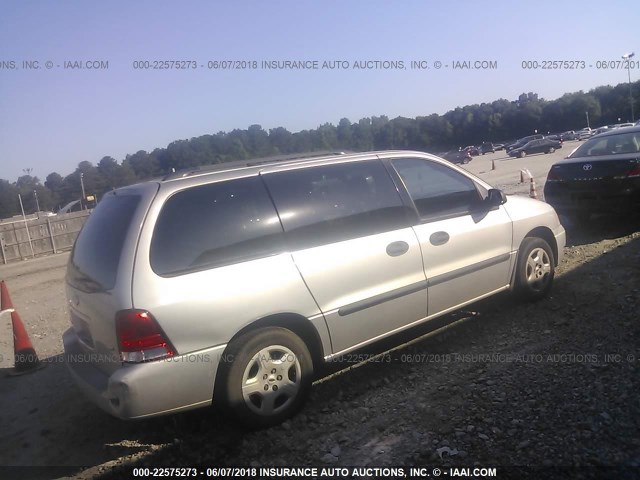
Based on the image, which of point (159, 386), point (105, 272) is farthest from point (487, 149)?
point (159, 386)

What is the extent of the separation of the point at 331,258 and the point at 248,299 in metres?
0.72

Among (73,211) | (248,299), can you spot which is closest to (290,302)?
(248,299)

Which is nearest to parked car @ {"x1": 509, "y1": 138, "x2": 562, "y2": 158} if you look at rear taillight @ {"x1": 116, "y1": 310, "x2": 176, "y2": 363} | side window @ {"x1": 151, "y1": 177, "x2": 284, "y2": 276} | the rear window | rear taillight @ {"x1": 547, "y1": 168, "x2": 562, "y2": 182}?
rear taillight @ {"x1": 547, "y1": 168, "x2": 562, "y2": 182}

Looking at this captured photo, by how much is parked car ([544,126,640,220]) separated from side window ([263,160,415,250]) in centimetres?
485

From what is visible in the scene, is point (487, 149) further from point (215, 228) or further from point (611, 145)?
point (215, 228)

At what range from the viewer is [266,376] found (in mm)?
3518

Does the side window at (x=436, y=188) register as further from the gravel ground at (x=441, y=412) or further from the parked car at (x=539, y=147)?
the parked car at (x=539, y=147)

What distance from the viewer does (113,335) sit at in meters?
3.23

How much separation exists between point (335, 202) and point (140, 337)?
1723mm

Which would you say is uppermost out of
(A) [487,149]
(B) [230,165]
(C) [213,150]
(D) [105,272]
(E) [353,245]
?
(C) [213,150]

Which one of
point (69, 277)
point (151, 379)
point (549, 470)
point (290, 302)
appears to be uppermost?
point (69, 277)

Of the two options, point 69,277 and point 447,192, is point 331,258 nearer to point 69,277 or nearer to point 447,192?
point 447,192

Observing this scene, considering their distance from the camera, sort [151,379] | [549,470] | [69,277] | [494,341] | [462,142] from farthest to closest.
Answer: [462,142]
[494,341]
[69,277]
[151,379]
[549,470]

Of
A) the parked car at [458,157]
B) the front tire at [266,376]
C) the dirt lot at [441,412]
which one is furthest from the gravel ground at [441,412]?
the parked car at [458,157]
